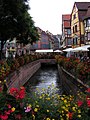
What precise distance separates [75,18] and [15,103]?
53.7 metres

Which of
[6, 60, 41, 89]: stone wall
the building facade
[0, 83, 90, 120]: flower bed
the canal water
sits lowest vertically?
the canal water

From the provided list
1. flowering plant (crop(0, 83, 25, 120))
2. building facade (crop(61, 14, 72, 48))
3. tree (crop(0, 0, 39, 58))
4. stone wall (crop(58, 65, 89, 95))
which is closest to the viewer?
flowering plant (crop(0, 83, 25, 120))

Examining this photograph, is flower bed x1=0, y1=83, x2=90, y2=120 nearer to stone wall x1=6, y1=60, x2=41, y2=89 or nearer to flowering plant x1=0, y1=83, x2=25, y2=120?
flowering plant x1=0, y1=83, x2=25, y2=120

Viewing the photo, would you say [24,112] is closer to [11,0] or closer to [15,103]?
[15,103]

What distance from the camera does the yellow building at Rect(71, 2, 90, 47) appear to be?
177 feet

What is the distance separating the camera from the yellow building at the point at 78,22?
53.8m

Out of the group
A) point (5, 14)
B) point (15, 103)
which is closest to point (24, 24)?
point (5, 14)

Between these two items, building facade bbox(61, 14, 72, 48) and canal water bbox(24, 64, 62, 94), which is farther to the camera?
building facade bbox(61, 14, 72, 48)

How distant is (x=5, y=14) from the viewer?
859 inches

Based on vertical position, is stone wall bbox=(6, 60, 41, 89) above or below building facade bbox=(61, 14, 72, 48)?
below

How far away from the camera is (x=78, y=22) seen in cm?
5447

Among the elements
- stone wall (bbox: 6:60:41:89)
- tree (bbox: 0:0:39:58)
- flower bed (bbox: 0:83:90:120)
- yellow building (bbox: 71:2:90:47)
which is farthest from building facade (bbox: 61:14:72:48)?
flower bed (bbox: 0:83:90:120)

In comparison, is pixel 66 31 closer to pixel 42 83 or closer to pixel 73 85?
pixel 42 83

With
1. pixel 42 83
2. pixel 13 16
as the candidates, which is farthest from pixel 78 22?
pixel 13 16
